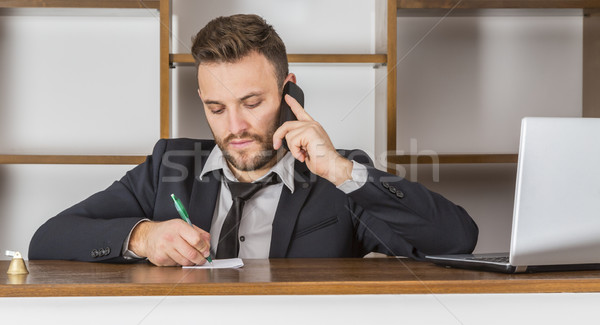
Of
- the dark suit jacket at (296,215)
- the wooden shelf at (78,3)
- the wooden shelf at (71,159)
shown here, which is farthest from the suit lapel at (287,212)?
the wooden shelf at (78,3)

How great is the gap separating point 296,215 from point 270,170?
222 mm

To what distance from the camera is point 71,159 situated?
89.9 inches

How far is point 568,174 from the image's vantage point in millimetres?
1010

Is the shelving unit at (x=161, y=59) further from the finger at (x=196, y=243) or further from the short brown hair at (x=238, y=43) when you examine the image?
the finger at (x=196, y=243)

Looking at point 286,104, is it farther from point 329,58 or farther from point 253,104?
point 329,58

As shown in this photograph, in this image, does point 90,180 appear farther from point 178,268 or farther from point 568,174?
point 568,174

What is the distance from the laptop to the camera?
3.27ft

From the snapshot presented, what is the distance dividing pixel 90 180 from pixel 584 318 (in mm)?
2140

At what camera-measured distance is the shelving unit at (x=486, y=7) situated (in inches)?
90.4

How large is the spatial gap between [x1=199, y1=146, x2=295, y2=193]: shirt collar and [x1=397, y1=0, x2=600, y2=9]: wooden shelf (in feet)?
2.82

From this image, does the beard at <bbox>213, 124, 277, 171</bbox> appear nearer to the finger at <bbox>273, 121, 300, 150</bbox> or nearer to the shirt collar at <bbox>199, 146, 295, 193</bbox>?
the shirt collar at <bbox>199, 146, 295, 193</bbox>

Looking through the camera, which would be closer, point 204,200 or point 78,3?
point 204,200

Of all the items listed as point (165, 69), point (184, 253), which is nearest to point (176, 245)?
point (184, 253)

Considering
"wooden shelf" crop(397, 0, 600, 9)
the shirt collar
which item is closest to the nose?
the shirt collar
